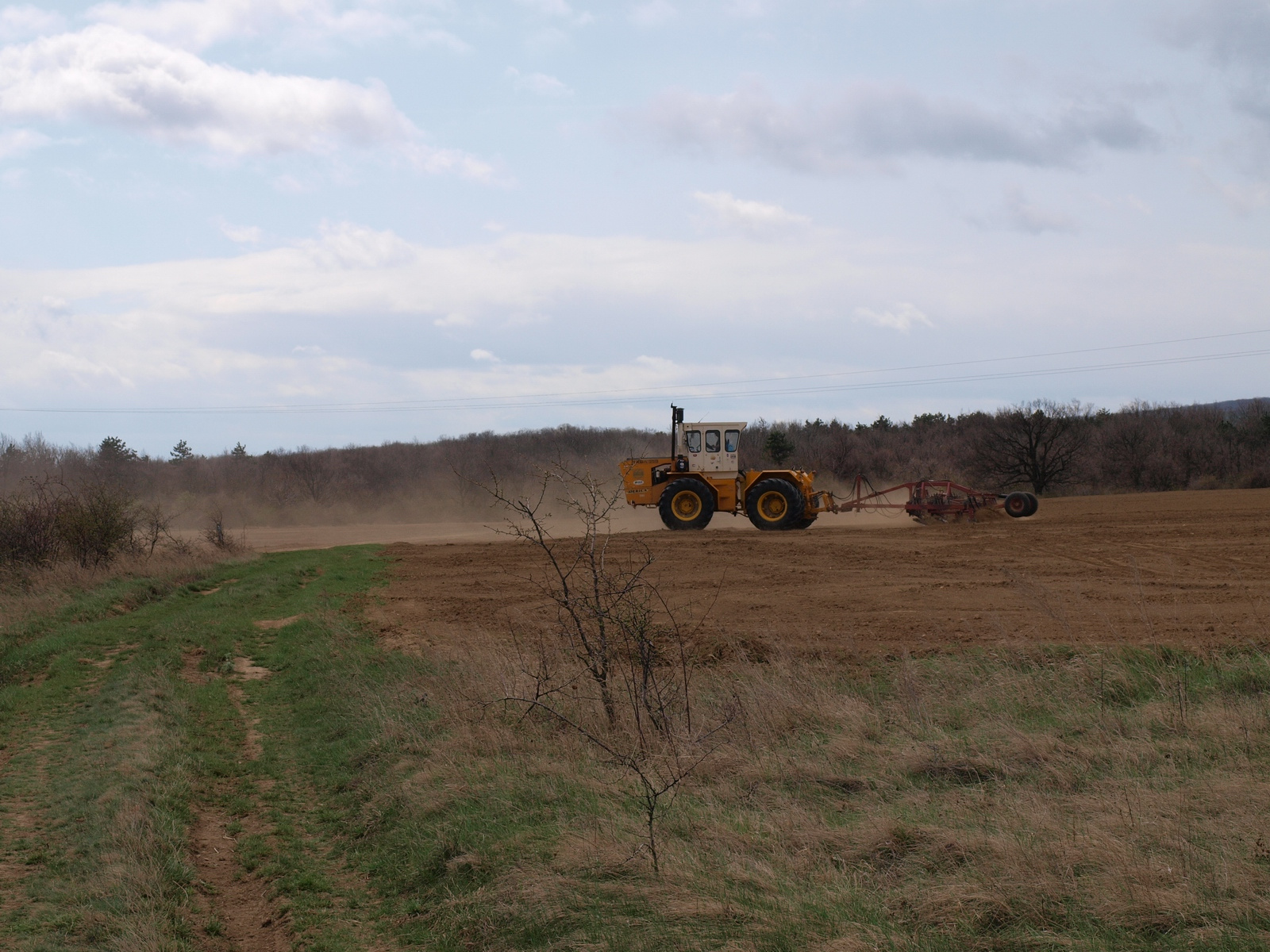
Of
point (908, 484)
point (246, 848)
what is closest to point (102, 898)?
point (246, 848)

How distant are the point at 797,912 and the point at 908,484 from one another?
91.9ft

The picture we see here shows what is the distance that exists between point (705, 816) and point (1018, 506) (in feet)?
88.4

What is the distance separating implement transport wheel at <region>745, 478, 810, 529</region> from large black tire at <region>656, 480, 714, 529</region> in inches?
50.7

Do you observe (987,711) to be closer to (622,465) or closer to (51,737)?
(51,737)

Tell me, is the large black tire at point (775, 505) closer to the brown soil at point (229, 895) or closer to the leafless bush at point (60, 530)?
the leafless bush at point (60, 530)

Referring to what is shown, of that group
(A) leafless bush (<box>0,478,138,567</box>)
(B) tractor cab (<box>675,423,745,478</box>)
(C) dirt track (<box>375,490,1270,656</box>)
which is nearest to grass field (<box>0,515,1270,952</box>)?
(C) dirt track (<box>375,490,1270,656</box>)

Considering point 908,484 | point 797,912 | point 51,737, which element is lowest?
point 51,737

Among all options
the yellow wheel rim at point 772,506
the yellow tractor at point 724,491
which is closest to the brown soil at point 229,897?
the yellow tractor at point 724,491

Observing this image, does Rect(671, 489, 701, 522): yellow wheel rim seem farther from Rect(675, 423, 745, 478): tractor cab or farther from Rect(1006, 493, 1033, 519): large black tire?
Rect(1006, 493, 1033, 519): large black tire

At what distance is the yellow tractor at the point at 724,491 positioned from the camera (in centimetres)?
2938

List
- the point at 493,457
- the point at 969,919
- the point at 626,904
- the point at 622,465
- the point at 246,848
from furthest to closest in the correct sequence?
the point at 493,457, the point at 622,465, the point at 246,848, the point at 626,904, the point at 969,919

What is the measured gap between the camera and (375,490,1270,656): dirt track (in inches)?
501

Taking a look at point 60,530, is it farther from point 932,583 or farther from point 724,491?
point 932,583

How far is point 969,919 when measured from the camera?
4.57m
